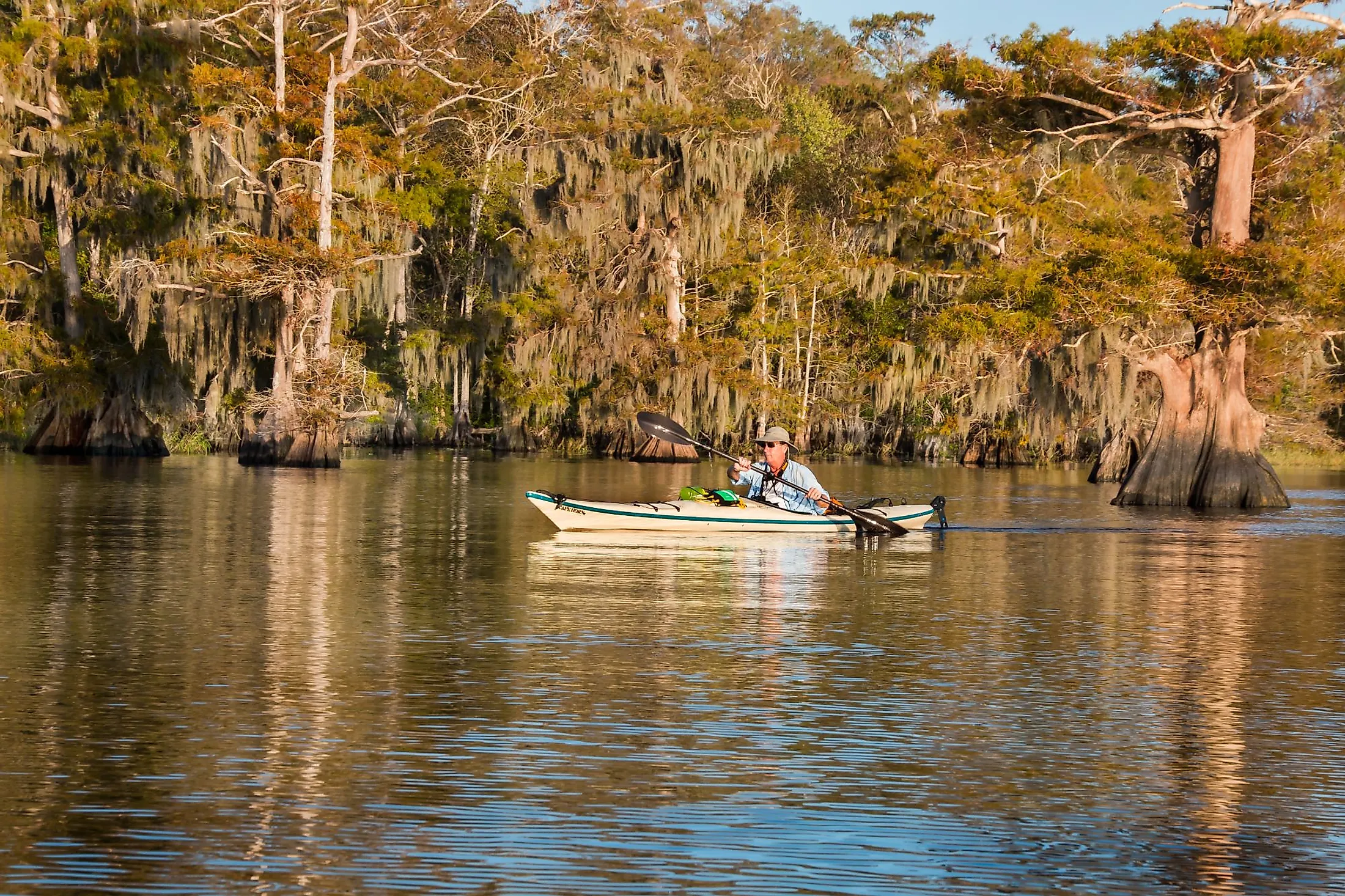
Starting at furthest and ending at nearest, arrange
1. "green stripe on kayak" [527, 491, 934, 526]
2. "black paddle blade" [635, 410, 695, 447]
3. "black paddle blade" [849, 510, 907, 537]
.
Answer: "black paddle blade" [635, 410, 695, 447] → "black paddle blade" [849, 510, 907, 537] → "green stripe on kayak" [527, 491, 934, 526]

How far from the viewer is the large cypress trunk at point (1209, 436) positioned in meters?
28.8

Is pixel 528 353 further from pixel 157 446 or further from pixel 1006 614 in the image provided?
pixel 1006 614

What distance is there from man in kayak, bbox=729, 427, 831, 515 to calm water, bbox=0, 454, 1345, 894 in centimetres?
197

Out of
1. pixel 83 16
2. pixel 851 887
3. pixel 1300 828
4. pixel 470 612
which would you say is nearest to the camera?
pixel 851 887

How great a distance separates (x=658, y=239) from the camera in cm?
5291

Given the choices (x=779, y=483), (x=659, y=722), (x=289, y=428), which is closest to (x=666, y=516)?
(x=779, y=483)

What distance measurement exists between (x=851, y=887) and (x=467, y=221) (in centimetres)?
4803

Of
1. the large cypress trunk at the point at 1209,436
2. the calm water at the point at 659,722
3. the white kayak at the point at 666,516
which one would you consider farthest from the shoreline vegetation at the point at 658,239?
the calm water at the point at 659,722

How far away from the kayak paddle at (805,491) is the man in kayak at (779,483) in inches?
3.8

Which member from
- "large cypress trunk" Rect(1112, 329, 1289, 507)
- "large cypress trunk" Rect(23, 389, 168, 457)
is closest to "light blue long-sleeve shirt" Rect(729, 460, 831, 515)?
"large cypress trunk" Rect(1112, 329, 1289, 507)

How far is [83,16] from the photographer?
40.5 meters

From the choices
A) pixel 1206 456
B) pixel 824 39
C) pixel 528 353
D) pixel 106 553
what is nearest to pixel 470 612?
pixel 106 553

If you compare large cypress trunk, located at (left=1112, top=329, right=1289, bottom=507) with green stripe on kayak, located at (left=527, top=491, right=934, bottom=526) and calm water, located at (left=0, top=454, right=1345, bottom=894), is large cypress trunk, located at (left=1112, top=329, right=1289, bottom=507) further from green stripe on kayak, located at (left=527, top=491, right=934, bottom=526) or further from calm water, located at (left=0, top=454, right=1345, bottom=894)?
green stripe on kayak, located at (left=527, top=491, right=934, bottom=526)

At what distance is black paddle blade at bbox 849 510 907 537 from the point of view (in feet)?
67.5
